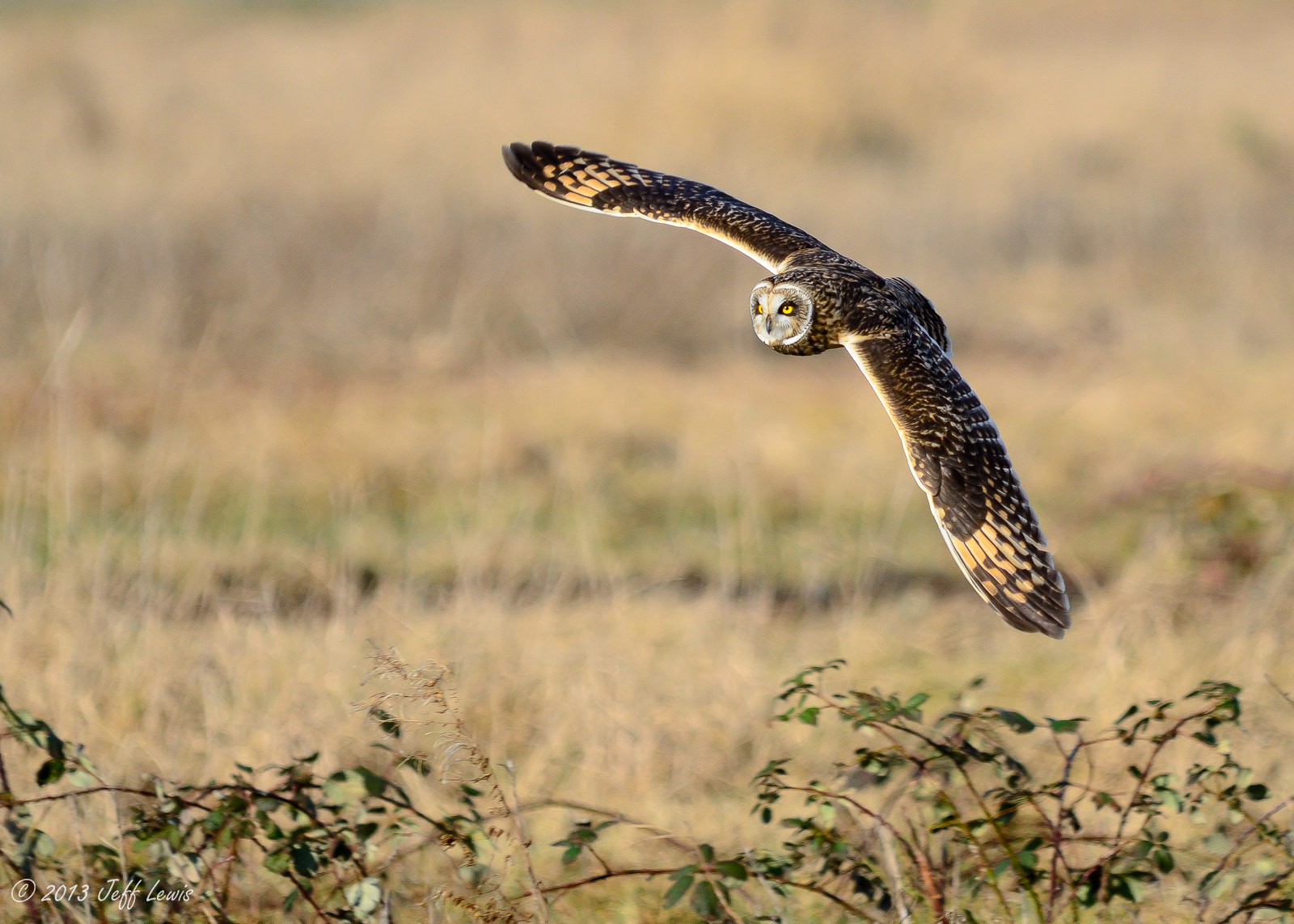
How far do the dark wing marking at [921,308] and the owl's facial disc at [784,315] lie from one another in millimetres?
254

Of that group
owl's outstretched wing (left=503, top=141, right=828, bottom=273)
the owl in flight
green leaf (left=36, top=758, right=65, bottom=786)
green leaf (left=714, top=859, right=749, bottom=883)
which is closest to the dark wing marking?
the owl in flight

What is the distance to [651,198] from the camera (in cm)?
363

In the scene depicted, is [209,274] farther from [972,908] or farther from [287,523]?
[972,908]

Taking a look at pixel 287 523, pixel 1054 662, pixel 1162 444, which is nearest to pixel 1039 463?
pixel 1162 444

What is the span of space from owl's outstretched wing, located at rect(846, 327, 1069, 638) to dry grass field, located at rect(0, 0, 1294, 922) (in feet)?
4.63

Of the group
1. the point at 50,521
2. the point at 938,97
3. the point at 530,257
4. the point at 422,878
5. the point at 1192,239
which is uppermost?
the point at 938,97

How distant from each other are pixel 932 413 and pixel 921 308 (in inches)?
21.4

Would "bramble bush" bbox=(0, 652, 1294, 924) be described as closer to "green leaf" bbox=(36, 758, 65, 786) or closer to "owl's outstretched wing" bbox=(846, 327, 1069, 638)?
"green leaf" bbox=(36, 758, 65, 786)

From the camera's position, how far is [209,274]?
416 inches

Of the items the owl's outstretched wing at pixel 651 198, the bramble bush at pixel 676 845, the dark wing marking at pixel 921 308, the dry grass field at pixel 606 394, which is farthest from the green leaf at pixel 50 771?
the dark wing marking at pixel 921 308

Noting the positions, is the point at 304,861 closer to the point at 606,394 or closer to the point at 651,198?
the point at 651,198

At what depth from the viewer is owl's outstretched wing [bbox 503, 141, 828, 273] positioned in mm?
3438

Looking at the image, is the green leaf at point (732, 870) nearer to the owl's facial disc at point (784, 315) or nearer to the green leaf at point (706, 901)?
the green leaf at point (706, 901)

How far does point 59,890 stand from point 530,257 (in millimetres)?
8849
